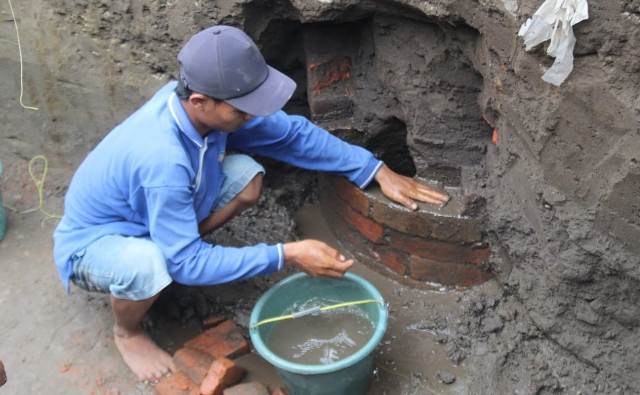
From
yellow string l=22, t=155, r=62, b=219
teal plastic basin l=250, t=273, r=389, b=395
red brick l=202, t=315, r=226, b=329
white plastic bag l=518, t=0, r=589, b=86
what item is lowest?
yellow string l=22, t=155, r=62, b=219

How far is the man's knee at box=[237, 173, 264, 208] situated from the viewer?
2.81m

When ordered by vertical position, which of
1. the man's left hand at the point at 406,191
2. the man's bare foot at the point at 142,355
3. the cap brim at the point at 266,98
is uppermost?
the cap brim at the point at 266,98

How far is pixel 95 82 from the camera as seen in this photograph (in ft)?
11.3

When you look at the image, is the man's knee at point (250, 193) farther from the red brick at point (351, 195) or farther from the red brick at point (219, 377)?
the red brick at point (219, 377)

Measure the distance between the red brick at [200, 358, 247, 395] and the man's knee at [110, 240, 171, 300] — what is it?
1.21 feet

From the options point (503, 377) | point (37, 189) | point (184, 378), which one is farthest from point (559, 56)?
point (37, 189)

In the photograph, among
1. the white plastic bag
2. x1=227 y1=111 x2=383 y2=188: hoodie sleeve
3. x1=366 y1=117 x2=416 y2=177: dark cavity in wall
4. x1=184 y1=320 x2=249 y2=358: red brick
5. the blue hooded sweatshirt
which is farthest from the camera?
x1=366 y1=117 x2=416 y2=177: dark cavity in wall

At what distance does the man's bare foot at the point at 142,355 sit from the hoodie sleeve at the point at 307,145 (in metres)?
0.87

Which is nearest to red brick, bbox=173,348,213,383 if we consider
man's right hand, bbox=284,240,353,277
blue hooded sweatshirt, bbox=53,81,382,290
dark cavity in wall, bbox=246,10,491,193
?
blue hooded sweatshirt, bbox=53,81,382,290

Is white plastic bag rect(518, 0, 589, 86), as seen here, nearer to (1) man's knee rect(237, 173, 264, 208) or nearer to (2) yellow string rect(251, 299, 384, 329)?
(2) yellow string rect(251, 299, 384, 329)

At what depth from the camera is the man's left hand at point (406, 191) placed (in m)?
2.80

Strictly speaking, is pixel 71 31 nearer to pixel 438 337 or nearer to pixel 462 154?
pixel 462 154

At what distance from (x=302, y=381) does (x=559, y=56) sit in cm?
131

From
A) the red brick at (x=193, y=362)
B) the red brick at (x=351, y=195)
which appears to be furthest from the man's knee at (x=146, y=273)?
the red brick at (x=351, y=195)
